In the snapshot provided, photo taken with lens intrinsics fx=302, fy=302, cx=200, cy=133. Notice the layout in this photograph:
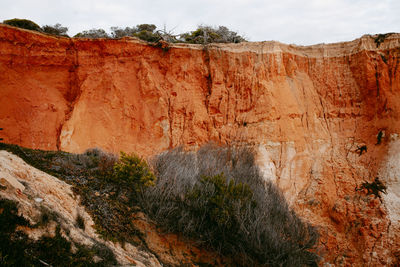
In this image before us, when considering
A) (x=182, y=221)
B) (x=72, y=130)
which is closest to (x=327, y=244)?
(x=182, y=221)

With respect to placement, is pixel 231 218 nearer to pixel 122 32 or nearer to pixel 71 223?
pixel 71 223

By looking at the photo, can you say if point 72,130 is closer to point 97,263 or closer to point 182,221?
point 182,221

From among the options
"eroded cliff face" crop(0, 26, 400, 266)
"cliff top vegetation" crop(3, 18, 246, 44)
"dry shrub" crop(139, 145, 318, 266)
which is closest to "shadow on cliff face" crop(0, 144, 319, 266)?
"dry shrub" crop(139, 145, 318, 266)

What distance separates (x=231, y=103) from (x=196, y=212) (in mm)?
7016

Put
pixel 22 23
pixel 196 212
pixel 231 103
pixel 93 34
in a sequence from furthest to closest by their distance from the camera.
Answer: pixel 93 34, pixel 22 23, pixel 231 103, pixel 196 212

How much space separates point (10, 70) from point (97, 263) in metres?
11.7

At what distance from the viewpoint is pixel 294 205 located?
11422 millimetres

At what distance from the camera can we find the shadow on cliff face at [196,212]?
7.24m

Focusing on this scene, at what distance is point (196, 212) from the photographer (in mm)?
8172

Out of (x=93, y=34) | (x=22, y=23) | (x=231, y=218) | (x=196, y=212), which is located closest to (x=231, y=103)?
(x=196, y=212)

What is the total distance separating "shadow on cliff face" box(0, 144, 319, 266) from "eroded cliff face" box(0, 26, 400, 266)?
10.5 feet

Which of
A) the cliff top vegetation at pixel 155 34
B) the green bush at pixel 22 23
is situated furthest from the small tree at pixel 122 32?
the green bush at pixel 22 23

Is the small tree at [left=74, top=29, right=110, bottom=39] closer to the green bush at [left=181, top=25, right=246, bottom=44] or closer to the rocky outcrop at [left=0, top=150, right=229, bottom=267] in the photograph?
the green bush at [left=181, top=25, right=246, bottom=44]

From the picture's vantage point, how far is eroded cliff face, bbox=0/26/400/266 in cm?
1231
